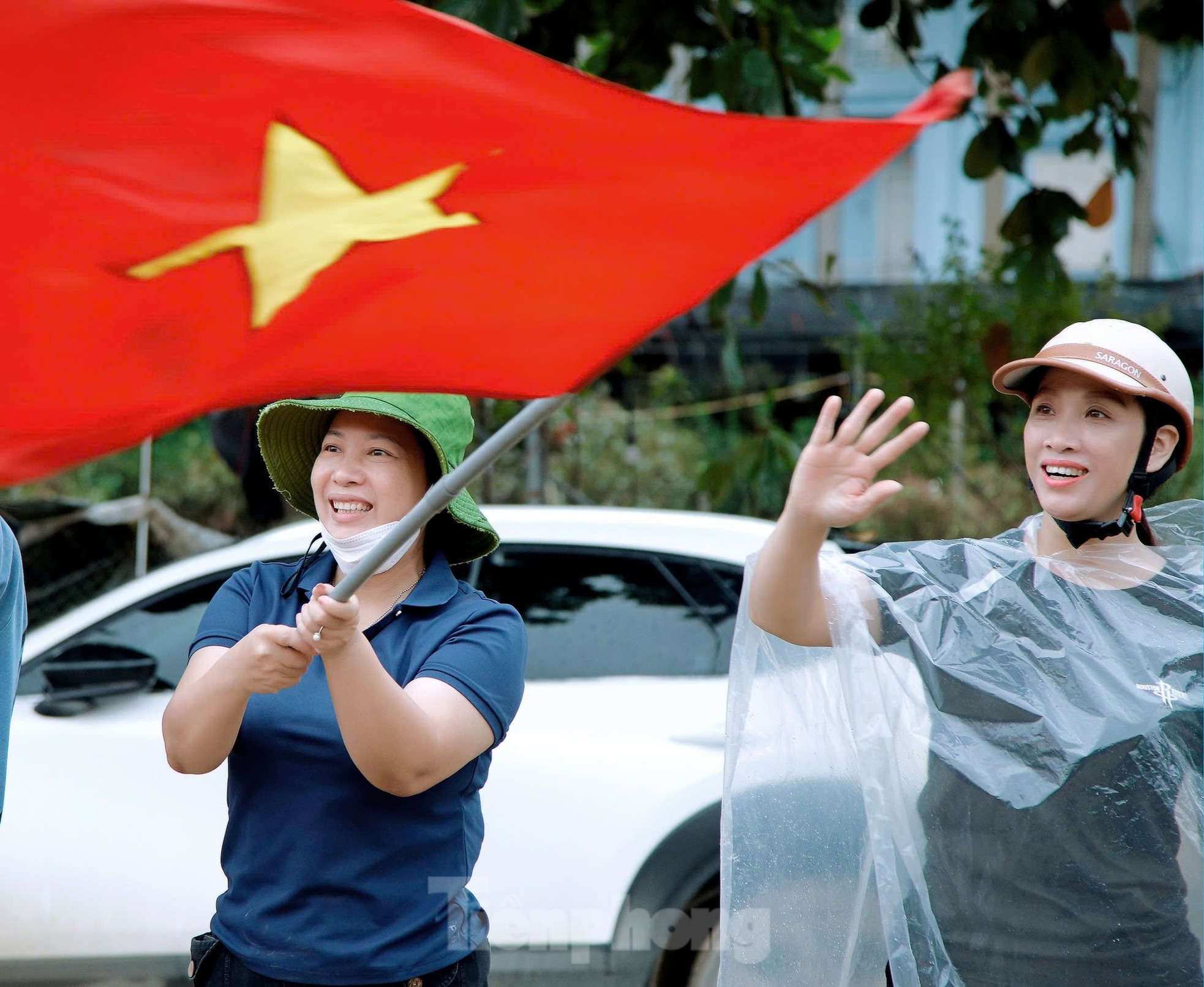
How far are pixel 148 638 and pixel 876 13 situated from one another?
3.71 meters

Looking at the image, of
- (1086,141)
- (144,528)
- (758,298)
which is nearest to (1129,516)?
(758,298)

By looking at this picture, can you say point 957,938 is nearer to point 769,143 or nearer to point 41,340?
point 769,143

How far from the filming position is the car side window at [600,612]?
411cm

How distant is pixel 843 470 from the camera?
188 cm

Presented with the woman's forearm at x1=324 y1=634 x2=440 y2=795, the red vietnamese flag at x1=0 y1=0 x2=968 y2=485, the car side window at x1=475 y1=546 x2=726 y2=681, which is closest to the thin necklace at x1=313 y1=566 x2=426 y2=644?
the woman's forearm at x1=324 y1=634 x2=440 y2=795

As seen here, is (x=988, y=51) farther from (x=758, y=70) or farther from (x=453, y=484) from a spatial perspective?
(x=453, y=484)

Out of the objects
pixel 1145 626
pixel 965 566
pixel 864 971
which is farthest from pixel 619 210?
pixel 864 971

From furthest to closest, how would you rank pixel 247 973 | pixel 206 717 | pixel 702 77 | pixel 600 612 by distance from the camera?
pixel 702 77 < pixel 600 612 < pixel 247 973 < pixel 206 717

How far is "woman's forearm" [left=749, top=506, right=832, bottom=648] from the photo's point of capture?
77.4 inches

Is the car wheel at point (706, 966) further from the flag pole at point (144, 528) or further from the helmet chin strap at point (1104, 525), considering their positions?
the flag pole at point (144, 528)

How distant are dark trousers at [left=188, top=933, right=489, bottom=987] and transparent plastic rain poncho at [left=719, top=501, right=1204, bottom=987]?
16.8 inches

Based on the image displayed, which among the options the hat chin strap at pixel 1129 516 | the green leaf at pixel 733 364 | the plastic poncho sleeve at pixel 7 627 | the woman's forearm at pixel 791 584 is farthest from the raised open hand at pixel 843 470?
the green leaf at pixel 733 364

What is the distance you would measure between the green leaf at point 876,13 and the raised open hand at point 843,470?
4.23 m

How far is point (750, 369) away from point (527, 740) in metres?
8.73
